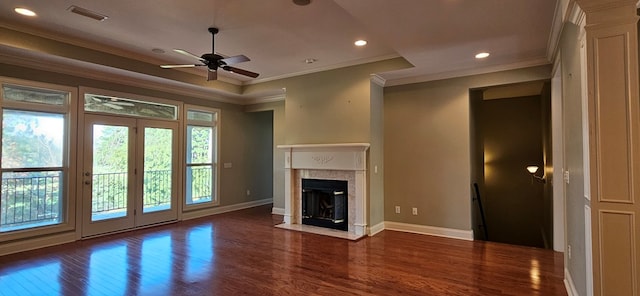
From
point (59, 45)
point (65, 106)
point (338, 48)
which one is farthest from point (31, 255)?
point (338, 48)

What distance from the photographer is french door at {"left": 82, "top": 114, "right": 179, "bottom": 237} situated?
16.8 ft

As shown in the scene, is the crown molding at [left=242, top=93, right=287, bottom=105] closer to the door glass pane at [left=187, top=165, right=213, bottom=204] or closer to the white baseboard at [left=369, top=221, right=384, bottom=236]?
the door glass pane at [left=187, top=165, right=213, bottom=204]

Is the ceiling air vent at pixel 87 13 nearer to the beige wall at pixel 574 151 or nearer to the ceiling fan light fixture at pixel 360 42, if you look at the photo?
the ceiling fan light fixture at pixel 360 42

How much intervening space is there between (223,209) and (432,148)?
4702mm

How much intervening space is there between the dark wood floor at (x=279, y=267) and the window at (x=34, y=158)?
0.56 metres

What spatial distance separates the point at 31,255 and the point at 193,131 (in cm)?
326

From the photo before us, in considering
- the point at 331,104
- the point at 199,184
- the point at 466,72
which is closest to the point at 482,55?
the point at 466,72

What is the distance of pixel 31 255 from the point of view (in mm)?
4211

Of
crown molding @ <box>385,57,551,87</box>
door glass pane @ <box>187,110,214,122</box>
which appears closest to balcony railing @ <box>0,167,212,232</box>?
door glass pane @ <box>187,110,214,122</box>

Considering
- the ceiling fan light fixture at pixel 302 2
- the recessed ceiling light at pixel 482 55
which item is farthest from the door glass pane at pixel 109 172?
the recessed ceiling light at pixel 482 55

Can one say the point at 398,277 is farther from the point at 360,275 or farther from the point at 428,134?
the point at 428,134

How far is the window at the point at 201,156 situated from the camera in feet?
21.7

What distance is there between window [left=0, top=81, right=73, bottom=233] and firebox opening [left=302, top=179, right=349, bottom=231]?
12.0 ft

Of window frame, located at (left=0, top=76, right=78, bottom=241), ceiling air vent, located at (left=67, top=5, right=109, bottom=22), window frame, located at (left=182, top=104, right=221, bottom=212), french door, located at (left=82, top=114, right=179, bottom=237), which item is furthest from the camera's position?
window frame, located at (left=182, top=104, right=221, bottom=212)
